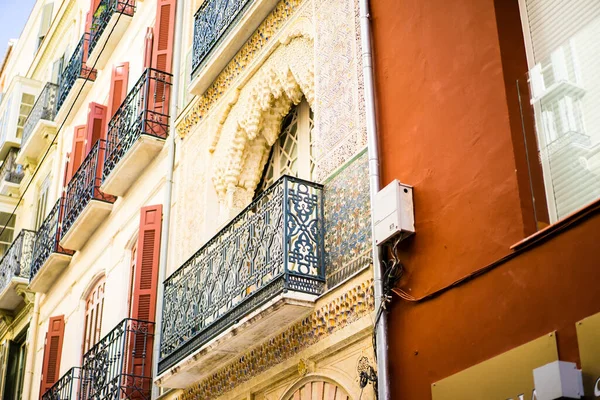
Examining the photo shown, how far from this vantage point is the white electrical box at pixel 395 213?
694 centimetres

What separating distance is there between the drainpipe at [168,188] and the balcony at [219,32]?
3.04ft

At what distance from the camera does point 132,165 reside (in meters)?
12.6

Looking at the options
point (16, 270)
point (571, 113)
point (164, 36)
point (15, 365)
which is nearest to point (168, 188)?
point (164, 36)

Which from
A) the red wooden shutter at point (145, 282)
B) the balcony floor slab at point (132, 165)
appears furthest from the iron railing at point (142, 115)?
the red wooden shutter at point (145, 282)

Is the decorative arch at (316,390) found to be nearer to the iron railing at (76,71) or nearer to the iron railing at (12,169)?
the iron railing at (76,71)

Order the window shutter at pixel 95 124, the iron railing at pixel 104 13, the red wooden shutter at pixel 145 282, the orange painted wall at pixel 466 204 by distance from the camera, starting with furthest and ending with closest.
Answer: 1. the iron railing at pixel 104 13
2. the window shutter at pixel 95 124
3. the red wooden shutter at pixel 145 282
4. the orange painted wall at pixel 466 204

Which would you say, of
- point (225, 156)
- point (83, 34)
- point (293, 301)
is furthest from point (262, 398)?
point (83, 34)

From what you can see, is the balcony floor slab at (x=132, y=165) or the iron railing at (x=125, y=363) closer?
the iron railing at (x=125, y=363)

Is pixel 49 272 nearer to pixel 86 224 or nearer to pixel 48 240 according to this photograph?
pixel 48 240

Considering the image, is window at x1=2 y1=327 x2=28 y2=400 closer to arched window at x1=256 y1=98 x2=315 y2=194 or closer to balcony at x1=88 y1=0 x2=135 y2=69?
balcony at x1=88 y1=0 x2=135 y2=69

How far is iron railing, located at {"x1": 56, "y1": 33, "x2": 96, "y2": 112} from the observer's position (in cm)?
1673

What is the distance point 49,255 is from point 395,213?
9538mm

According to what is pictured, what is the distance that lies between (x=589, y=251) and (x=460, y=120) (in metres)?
1.67

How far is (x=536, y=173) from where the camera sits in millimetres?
6090
